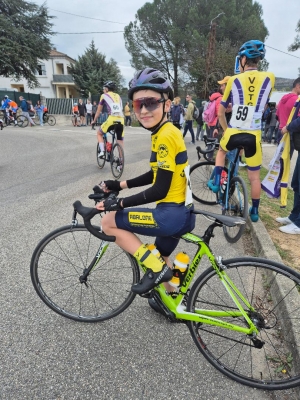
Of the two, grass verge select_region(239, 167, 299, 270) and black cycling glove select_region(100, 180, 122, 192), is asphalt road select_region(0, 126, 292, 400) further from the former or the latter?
black cycling glove select_region(100, 180, 122, 192)

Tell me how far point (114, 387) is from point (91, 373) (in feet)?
0.66

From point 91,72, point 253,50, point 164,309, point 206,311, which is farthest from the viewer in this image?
point 91,72

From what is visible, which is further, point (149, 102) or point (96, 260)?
point (96, 260)

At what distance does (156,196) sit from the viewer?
1820mm

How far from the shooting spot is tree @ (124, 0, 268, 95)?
30.9 m

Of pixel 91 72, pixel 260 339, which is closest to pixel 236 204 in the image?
pixel 260 339

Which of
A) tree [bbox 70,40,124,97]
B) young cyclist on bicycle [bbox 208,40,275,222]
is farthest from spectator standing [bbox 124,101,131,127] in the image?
young cyclist on bicycle [bbox 208,40,275,222]

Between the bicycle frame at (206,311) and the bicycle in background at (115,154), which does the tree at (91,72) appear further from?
the bicycle frame at (206,311)

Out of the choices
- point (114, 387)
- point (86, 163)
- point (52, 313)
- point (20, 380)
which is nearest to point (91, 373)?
point (114, 387)

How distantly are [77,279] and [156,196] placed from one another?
1.59 meters

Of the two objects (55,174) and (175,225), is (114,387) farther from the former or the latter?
(55,174)

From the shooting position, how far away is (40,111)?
21266 mm

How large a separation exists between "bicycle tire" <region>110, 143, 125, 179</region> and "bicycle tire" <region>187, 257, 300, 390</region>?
15.4ft

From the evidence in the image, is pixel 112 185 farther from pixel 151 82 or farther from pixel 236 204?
pixel 236 204
